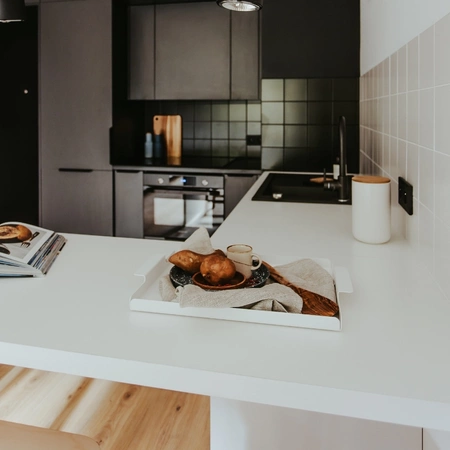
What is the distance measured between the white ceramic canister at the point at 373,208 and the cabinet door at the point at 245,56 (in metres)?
2.14

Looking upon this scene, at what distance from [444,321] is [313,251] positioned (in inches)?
20.0

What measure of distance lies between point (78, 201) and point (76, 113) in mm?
622

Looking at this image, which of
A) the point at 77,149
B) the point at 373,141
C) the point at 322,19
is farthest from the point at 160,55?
the point at 373,141

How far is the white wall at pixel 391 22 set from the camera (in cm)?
111

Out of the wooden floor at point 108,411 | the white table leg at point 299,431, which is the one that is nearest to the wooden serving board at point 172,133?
the wooden floor at point 108,411

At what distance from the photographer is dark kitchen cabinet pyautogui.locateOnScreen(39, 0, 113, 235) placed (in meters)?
3.27

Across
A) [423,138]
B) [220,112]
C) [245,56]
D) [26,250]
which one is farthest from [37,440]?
[220,112]

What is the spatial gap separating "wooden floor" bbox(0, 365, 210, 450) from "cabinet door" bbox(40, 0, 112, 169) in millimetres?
1733

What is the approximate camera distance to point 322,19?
294cm

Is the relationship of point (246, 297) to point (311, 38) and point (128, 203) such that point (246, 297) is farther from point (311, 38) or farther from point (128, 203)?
point (128, 203)

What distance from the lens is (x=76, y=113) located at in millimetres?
3346

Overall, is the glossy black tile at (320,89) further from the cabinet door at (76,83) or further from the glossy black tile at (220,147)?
the cabinet door at (76,83)

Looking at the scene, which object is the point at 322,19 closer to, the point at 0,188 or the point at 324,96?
the point at 324,96

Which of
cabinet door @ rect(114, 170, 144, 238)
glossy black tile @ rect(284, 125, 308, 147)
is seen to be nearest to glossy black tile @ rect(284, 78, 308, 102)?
glossy black tile @ rect(284, 125, 308, 147)
